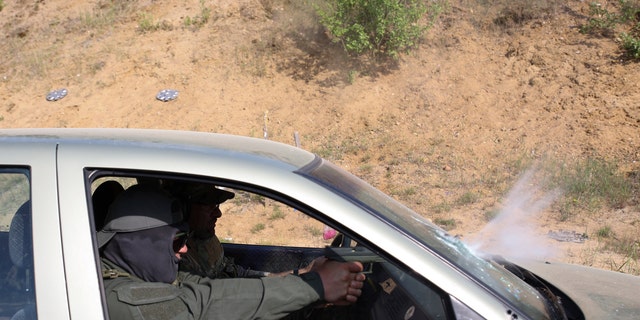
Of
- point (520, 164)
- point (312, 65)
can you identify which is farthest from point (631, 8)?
point (312, 65)

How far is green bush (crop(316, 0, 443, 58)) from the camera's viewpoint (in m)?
10.4

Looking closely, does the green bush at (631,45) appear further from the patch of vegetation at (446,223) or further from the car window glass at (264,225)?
the car window glass at (264,225)

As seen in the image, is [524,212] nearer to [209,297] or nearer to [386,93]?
[386,93]

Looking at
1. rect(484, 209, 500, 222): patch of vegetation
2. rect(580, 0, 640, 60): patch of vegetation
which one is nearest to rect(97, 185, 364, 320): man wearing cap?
rect(484, 209, 500, 222): patch of vegetation

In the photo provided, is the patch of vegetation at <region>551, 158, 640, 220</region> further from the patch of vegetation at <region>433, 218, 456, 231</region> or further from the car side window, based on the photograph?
the car side window

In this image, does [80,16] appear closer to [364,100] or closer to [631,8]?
[364,100]

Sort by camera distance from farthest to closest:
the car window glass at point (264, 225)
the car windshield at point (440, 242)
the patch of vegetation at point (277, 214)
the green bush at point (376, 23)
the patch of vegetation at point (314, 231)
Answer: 1. the green bush at point (376, 23)
2. the patch of vegetation at point (277, 214)
3. the car window glass at point (264, 225)
4. the patch of vegetation at point (314, 231)
5. the car windshield at point (440, 242)

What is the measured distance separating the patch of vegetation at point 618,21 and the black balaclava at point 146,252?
29.7 feet

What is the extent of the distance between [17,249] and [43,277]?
0.19m

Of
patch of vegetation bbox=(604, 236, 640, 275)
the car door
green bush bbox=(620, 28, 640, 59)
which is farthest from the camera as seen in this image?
green bush bbox=(620, 28, 640, 59)

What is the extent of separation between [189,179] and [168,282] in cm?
48

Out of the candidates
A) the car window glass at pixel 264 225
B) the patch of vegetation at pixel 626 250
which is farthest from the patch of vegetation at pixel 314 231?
the patch of vegetation at pixel 626 250

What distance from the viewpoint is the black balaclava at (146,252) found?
208 cm

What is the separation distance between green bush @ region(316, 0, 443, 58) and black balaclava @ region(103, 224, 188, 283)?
339 inches
